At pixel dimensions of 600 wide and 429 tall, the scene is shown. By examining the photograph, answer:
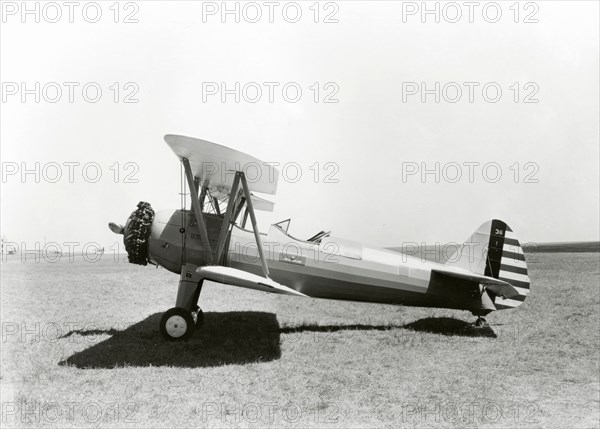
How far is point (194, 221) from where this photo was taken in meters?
7.18

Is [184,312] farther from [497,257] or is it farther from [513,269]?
[513,269]

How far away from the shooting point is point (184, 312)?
6430 millimetres

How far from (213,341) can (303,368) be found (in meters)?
1.93

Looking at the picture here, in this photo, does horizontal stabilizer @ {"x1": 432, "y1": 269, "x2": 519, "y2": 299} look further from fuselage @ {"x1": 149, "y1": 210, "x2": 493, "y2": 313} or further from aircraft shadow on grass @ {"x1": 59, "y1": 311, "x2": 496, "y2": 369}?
aircraft shadow on grass @ {"x1": 59, "y1": 311, "x2": 496, "y2": 369}

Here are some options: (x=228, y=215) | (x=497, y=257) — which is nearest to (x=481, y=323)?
(x=497, y=257)

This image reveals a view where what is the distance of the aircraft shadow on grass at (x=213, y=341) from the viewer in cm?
570

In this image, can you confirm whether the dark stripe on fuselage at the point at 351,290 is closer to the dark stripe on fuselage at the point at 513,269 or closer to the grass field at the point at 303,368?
the grass field at the point at 303,368

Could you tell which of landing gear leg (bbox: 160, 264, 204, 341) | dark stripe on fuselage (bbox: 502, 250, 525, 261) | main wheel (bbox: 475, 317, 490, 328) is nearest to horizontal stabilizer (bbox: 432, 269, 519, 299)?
main wheel (bbox: 475, 317, 490, 328)

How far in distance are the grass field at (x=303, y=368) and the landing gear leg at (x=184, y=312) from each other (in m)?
0.18

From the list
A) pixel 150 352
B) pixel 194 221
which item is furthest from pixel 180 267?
pixel 150 352

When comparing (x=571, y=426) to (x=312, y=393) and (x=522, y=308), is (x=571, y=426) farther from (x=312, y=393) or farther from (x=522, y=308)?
(x=522, y=308)

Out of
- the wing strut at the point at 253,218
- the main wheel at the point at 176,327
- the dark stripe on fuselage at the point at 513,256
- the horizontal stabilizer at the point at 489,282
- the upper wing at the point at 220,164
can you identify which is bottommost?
the main wheel at the point at 176,327

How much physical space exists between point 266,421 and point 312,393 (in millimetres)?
819

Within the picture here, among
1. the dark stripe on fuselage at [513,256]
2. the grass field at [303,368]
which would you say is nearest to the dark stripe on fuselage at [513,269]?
the dark stripe on fuselage at [513,256]
